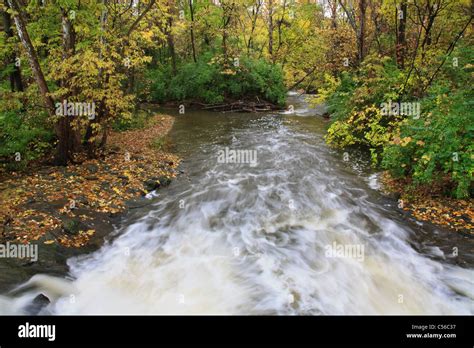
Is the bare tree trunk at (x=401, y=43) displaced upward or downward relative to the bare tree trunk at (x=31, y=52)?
upward

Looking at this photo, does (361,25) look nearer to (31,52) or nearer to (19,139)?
(31,52)

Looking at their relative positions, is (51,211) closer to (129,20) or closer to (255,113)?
(129,20)

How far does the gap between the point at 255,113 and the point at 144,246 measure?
1686 centimetres

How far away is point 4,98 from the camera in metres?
9.28

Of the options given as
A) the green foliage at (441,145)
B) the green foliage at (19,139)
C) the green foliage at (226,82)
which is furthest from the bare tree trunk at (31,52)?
the green foliage at (226,82)

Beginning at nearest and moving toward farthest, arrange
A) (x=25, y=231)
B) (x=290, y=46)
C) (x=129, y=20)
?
(x=25, y=231)
(x=129, y=20)
(x=290, y=46)

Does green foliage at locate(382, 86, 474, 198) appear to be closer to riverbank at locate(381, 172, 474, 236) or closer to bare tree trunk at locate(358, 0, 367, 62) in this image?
riverbank at locate(381, 172, 474, 236)
